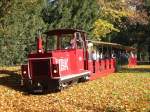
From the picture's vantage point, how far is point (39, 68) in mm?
21469

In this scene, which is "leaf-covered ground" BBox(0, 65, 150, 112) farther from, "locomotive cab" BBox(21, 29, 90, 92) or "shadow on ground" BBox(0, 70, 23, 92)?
"locomotive cab" BBox(21, 29, 90, 92)

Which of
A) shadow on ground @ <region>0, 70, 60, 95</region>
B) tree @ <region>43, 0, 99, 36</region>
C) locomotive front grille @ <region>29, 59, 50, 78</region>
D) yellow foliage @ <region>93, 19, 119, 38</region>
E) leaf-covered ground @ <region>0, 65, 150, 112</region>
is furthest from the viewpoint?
yellow foliage @ <region>93, 19, 119, 38</region>

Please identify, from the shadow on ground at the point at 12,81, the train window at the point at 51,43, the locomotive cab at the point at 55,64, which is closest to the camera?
the locomotive cab at the point at 55,64

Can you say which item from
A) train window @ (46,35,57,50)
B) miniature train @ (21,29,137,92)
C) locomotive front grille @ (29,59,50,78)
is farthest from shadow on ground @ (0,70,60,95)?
train window @ (46,35,57,50)

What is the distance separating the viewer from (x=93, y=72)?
29.8 meters

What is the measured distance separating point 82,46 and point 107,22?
28487 millimetres

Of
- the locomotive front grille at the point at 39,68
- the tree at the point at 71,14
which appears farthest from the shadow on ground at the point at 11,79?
the tree at the point at 71,14

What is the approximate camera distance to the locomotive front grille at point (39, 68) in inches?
839

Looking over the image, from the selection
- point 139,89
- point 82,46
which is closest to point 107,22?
point 82,46

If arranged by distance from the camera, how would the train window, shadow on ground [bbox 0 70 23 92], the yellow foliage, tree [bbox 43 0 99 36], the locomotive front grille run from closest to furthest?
the locomotive front grille → shadow on ground [bbox 0 70 23 92] → the train window → tree [bbox 43 0 99 36] → the yellow foliage

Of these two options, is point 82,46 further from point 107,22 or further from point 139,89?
point 107,22

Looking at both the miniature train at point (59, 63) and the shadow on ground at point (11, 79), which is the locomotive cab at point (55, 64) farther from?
the shadow on ground at point (11, 79)

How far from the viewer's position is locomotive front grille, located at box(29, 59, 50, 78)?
21.3m

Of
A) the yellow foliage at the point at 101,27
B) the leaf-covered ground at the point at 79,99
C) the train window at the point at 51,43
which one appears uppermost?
the yellow foliage at the point at 101,27
